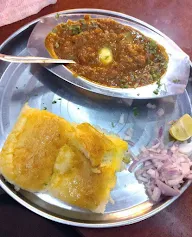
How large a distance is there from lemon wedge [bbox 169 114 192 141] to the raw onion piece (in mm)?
65

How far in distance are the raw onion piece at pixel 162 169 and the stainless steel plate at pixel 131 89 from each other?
40 cm

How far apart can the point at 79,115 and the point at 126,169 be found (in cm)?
52

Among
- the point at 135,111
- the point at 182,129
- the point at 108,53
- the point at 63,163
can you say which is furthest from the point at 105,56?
the point at 63,163

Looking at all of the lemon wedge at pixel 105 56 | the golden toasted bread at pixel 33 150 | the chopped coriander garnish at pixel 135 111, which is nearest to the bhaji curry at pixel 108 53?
the lemon wedge at pixel 105 56

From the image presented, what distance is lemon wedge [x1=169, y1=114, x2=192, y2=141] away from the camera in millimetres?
2500

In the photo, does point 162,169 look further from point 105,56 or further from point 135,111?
point 105,56

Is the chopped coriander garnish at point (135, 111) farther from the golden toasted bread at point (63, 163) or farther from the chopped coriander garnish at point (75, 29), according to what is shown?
the chopped coriander garnish at point (75, 29)

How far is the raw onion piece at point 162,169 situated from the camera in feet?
7.66

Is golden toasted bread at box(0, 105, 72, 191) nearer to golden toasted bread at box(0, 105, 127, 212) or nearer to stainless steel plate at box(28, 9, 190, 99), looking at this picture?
golden toasted bread at box(0, 105, 127, 212)

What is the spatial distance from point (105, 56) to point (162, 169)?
3.02ft

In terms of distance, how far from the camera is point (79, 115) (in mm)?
2605

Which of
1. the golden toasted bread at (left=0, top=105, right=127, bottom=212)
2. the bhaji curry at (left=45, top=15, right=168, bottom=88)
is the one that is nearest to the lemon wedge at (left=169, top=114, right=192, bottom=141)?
the bhaji curry at (left=45, top=15, right=168, bottom=88)

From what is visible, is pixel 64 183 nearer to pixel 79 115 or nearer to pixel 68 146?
pixel 68 146

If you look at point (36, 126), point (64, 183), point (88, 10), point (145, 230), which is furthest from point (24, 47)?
point (145, 230)
